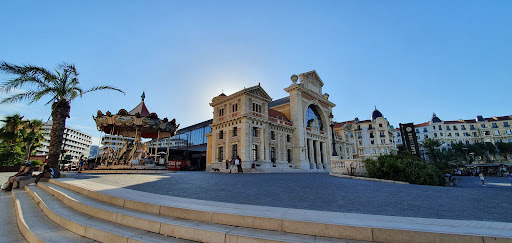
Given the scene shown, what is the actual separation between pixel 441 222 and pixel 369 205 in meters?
1.90

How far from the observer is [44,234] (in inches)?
145

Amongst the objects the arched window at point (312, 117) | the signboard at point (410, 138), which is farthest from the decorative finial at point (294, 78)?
the signboard at point (410, 138)

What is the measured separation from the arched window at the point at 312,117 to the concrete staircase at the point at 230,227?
3540 cm

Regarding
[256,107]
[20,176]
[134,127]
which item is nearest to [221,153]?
[256,107]

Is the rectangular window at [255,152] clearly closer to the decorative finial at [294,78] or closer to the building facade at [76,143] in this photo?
the decorative finial at [294,78]

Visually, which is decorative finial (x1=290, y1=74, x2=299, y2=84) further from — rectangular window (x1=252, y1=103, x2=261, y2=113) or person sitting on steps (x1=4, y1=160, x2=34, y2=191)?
person sitting on steps (x1=4, y1=160, x2=34, y2=191)

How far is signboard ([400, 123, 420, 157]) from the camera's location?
26.0 metres

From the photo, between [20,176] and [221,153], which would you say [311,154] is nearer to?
[221,153]

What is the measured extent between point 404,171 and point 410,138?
16.3 metres

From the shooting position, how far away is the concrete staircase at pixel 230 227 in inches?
108

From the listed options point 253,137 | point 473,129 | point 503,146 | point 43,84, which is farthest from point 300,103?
point 473,129

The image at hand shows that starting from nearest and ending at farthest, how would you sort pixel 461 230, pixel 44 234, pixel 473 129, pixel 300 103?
pixel 461 230 < pixel 44 234 < pixel 300 103 < pixel 473 129

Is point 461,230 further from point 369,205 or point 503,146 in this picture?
point 503,146

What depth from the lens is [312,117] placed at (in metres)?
39.7
